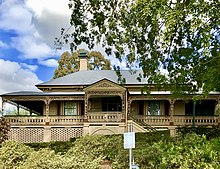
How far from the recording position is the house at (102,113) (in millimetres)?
29203

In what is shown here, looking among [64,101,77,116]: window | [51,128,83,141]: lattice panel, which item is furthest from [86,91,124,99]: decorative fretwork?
[64,101,77,116]: window

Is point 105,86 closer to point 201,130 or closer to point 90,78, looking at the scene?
point 90,78

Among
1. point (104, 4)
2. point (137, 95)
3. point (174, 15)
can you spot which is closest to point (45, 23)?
point (104, 4)

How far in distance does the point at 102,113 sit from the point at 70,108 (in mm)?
4136

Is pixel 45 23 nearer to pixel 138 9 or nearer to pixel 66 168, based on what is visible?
pixel 138 9

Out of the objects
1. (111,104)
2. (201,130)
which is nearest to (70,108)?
(111,104)

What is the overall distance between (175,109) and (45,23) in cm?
1954

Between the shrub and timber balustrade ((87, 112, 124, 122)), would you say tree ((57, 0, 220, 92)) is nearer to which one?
the shrub

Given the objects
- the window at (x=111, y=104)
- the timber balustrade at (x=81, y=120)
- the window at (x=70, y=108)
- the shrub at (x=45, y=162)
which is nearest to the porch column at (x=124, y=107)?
the timber balustrade at (x=81, y=120)

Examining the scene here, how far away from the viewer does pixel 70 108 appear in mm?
32469

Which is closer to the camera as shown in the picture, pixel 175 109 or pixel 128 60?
pixel 128 60

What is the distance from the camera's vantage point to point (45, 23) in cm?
1463

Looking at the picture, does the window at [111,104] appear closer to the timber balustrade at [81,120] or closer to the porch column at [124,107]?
the timber balustrade at [81,120]

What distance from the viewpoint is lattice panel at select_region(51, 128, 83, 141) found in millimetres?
29766
